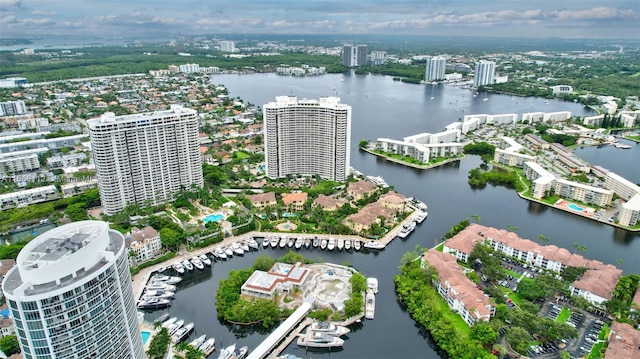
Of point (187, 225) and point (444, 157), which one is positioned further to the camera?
point (444, 157)

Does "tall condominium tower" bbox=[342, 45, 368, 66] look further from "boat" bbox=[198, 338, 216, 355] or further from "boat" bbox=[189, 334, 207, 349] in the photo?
"boat" bbox=[198, 338, 216, 355]

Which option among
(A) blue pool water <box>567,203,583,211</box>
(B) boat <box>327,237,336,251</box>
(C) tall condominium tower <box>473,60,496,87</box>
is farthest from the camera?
(C) tall condominium tower <box>473,60,496,87</box>

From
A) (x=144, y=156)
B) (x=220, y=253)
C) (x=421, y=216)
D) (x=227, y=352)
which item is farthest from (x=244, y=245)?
(x=421, y=216)

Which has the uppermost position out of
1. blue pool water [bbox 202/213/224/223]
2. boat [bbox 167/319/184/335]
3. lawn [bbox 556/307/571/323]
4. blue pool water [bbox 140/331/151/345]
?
blue pool water [bbox 202/213/224/223]

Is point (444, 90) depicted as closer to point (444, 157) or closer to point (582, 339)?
point (444, 157)

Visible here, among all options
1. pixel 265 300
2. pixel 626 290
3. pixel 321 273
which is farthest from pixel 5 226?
pixel 626 290

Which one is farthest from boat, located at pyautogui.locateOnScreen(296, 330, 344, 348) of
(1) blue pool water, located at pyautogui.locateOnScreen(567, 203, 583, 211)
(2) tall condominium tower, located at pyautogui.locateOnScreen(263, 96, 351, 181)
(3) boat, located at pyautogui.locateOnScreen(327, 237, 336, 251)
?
(1) blue pool water, located at pyautogui.locateOnScreen(567, 203, 583, 211)

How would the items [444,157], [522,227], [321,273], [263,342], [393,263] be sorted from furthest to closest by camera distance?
[444,157] < [522,227] < [393,263] < [321,273] < [263,342]

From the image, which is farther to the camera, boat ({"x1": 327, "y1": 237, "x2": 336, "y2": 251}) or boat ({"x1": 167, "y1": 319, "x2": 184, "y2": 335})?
boat ({"x1": 327, "y1": 237, "x2": 336, "y2": 251})
